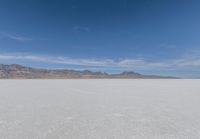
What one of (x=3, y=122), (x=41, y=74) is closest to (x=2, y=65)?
(x=41, y=74)

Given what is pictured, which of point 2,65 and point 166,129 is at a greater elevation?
Answer: point 2,65

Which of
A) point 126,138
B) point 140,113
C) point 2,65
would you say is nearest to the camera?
point 126,138

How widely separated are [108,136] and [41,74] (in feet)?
262

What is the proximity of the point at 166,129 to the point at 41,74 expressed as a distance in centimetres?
7975

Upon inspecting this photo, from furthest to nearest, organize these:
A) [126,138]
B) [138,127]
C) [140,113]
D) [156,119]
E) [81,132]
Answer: [140,113]
[156,119]
[138,127]
[81,132]
[126,138]

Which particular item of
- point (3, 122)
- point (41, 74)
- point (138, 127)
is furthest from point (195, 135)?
point (41, 74)

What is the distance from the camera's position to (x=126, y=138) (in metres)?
3.29

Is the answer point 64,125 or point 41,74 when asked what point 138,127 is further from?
point 41,74

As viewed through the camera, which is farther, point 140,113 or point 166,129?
point 140,113

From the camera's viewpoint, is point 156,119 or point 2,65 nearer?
point 156,119

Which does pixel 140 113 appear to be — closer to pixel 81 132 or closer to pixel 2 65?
pixel 81 132

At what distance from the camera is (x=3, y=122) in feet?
13.6

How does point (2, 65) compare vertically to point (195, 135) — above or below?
above

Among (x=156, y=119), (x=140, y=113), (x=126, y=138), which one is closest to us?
(x=126, y=138)
